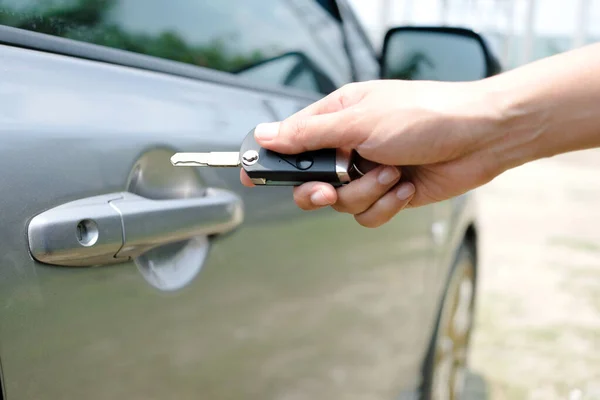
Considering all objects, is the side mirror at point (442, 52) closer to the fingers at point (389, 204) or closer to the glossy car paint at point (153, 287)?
the glossy car paint at point (153, 287)

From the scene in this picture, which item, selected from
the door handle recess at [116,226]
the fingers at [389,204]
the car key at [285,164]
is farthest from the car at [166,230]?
the fingers at [389,204]

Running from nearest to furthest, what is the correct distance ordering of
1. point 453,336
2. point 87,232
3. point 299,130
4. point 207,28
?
point 87,232, point 299,130, point 207,28, point 453,336

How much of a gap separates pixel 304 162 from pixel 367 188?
0.12 metres

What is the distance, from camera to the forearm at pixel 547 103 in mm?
1128

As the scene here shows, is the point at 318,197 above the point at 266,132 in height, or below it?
below

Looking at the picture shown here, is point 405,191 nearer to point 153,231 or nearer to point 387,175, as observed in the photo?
point 387,175

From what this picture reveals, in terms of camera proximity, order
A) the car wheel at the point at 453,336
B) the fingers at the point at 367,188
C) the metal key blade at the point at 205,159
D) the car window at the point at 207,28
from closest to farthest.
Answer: the metal key blade at the point at 205,159 → the fingers at the point at 367,188 → the car window at the point at 207,28 → the car wheel at the point at 453,336

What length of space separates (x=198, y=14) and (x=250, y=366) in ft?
2.65

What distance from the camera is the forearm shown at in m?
1.13

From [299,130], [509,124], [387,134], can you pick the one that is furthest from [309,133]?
[509,124]

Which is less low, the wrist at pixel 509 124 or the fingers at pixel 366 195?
the wrist at pixel 509 124

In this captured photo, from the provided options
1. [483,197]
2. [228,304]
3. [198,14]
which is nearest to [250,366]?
[228,304]

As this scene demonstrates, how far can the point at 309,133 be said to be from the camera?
1.06m

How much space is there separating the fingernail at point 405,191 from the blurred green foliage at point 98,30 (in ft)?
1.93
